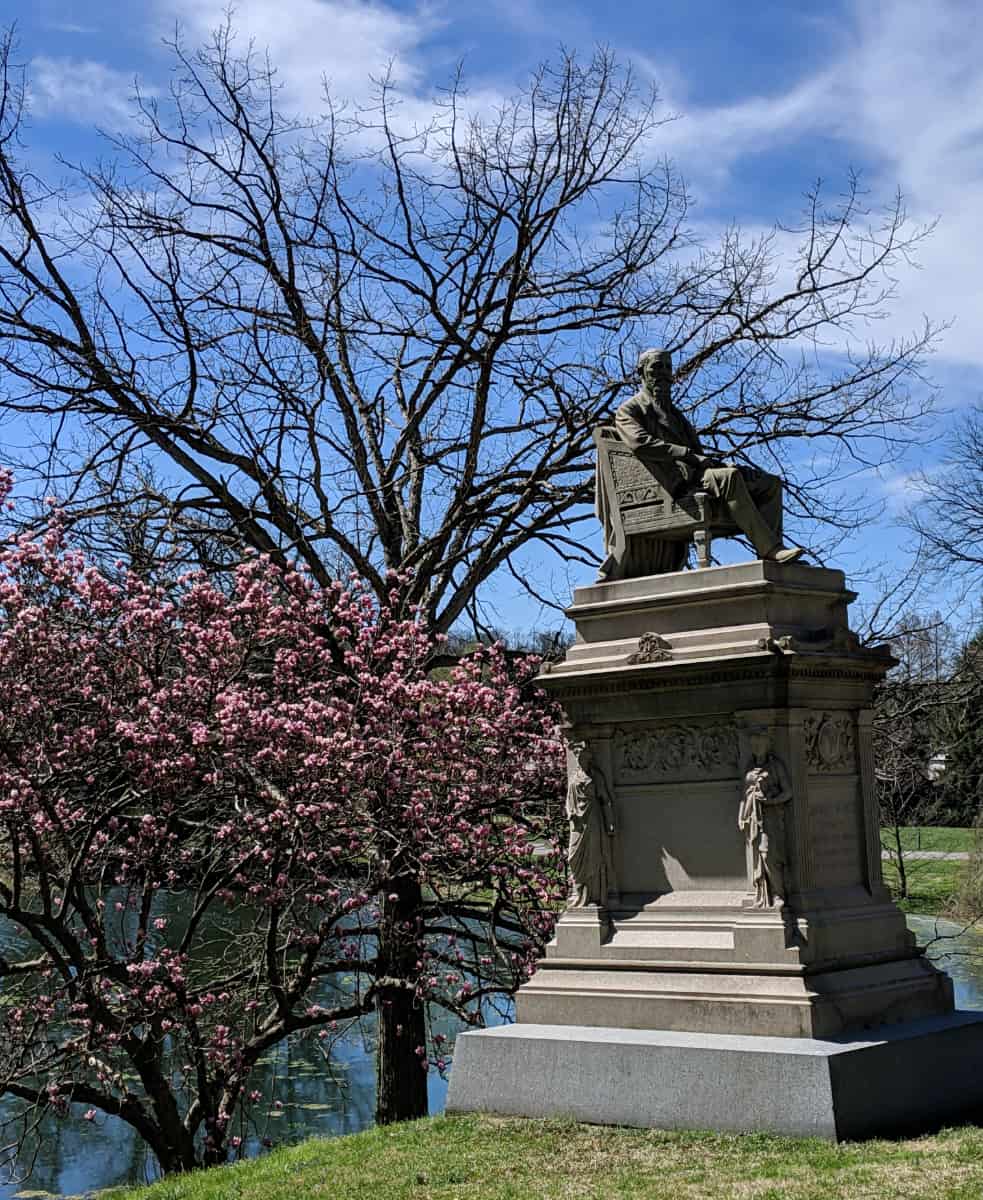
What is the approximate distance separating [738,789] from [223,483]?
7408 millimetres

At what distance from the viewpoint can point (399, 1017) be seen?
13383 mm

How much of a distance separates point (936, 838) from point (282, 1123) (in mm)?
27124

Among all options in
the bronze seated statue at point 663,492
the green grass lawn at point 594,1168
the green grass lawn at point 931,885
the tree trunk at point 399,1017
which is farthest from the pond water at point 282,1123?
the bronze seated statue at point 663,492

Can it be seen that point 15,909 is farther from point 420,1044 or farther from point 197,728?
point 420,1044

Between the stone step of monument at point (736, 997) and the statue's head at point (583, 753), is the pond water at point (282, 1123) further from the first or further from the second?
the statue's head at point (583, 753)

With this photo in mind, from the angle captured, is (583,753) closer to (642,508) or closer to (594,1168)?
(642,508)

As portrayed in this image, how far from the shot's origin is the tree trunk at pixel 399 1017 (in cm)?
1320

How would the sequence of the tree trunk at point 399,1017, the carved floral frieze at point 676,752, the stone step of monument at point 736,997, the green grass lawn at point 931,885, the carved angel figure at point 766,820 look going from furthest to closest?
the green grass lawn at point 931,885
the tree trunk at point 399,1017
the carved floral frieze at point 676,752
the carved angel figure at point 766,820
the stone step of monument at point 736,997

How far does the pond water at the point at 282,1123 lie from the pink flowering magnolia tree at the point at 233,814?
112 cm

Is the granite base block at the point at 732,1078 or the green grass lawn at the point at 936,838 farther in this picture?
the green grass lawn at the point at 936,838

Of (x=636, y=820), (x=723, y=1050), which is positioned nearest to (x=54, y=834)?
(x=636, y=820)

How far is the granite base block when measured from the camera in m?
7.83

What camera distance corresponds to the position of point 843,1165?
716 cm

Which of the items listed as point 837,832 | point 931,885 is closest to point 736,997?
point 837,832
